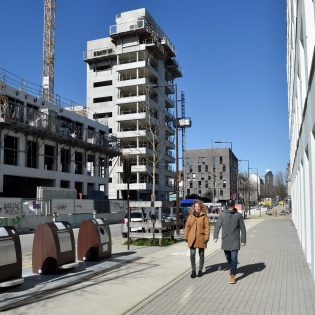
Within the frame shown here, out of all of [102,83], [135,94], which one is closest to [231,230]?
[135,94]

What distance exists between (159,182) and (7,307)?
231ft

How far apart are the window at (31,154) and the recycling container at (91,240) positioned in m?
33.3

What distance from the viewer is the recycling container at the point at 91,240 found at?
41.2 ft

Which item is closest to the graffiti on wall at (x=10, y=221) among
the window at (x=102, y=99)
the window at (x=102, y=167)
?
the window at (x=102, y=167)

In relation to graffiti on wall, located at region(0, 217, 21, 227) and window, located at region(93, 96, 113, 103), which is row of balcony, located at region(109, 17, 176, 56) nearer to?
window, located at region(93, 96, 113, 103)

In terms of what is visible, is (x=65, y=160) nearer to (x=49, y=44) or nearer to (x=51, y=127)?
(x=51, y=127)

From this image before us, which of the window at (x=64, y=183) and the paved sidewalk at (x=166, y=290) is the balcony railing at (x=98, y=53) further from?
Result: the paved sidewalk at (x=166, y=290)

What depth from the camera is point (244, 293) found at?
28.3ft

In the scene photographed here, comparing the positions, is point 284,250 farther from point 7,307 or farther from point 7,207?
point 7,207

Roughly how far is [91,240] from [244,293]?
530 cm

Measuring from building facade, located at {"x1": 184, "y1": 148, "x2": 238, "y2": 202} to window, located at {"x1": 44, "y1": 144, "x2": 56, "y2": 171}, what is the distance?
269 ft

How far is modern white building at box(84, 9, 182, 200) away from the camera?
237 ft

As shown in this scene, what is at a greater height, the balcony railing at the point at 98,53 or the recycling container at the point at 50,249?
the balcony railing at the point at 98,53

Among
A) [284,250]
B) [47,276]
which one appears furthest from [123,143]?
[47,276]
